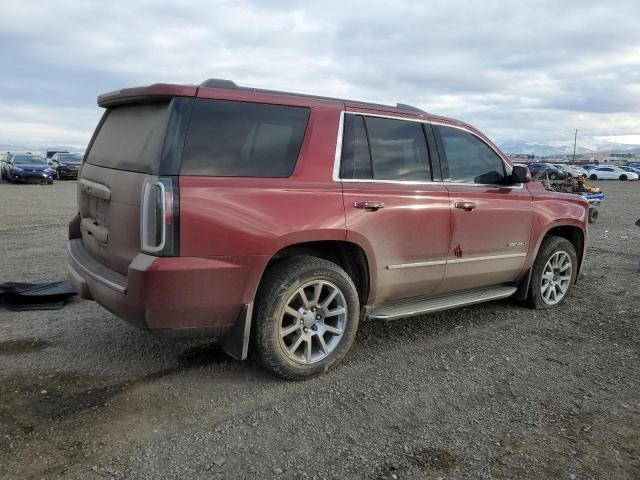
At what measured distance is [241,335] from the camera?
340 cm

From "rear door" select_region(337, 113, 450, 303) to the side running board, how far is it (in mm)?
71

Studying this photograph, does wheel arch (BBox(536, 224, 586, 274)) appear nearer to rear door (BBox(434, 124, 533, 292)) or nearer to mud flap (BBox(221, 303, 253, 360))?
rear door (BBox(434, 124, 533, 292))

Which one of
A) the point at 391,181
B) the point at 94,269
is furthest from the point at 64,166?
the point at 391,181

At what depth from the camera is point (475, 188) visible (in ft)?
15.3

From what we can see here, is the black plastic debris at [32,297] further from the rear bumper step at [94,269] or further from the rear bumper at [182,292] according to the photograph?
the rear bumper at [182,292]

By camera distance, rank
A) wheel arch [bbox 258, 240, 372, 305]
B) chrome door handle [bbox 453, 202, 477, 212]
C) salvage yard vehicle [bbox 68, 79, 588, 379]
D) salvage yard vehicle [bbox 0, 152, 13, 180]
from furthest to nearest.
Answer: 1. salvage yard vehicle [bbox 0, 152, 13, 180]
2. chrome door handle [bbox 453, 202, 477, 212]
3. wheel arch [bbox 258, 240, 372, 305]
4. salvage yard vehicle [bbox 68, 79, 588, 379]

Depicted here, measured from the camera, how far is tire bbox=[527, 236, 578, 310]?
5363mm

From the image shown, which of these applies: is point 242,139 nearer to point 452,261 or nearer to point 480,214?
point 452,261

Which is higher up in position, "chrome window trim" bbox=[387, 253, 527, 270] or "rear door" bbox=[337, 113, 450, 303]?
"rear door" bbox=[337, 113, 450, 303]

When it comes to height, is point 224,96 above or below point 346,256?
above

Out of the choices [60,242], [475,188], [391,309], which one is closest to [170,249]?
[391,309]

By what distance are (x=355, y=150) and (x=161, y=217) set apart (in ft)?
5.15

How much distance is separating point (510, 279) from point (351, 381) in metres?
2.25

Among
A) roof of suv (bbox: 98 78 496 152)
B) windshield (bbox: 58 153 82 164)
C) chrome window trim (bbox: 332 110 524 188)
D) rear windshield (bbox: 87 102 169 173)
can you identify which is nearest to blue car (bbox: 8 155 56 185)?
windshield (bbox: 58 153 82 164)
